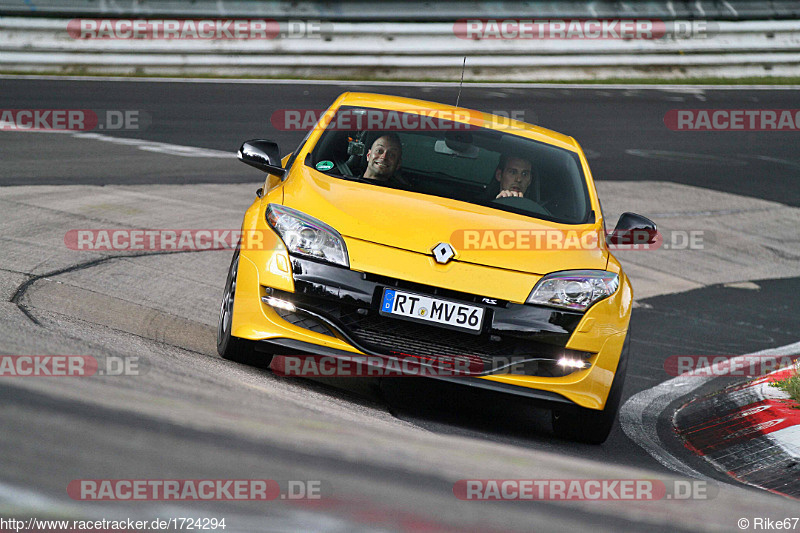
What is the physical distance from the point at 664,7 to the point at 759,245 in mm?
12136

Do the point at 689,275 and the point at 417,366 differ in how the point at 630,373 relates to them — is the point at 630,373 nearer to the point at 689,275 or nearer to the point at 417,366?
the point at 417,366

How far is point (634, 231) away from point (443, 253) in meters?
1.60

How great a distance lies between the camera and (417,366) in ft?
15.9

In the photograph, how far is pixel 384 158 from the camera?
6.00 metres

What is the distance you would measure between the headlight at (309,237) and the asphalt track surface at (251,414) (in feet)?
2.16

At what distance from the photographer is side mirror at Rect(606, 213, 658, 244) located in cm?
602

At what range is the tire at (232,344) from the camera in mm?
5207

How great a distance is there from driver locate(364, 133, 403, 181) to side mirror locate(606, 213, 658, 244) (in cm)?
132
